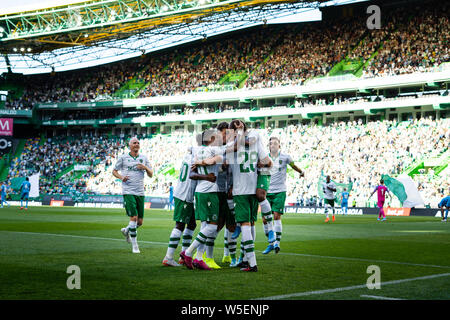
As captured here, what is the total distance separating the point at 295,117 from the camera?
183 ft

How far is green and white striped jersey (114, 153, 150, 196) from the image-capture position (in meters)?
13.2

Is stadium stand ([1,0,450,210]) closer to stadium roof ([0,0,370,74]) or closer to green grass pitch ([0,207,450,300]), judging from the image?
stadium roof ([0,0,370,74])

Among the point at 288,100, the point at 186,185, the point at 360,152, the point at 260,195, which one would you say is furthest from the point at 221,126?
the point at 288,100

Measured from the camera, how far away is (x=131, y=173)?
13.3 m

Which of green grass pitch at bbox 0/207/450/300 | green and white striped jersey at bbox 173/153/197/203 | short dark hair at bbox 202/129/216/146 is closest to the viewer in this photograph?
green grass pitch at bbox 0/207/450/300

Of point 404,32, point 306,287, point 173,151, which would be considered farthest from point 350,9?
point 306,287

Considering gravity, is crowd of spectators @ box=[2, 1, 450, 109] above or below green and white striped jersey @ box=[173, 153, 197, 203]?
above

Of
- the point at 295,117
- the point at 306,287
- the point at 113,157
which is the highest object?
the point at 295,117

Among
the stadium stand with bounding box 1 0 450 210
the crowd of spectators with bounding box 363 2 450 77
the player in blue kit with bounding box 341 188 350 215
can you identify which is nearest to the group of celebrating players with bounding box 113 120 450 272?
the player in blue kit with bounding box 341 188 350 215

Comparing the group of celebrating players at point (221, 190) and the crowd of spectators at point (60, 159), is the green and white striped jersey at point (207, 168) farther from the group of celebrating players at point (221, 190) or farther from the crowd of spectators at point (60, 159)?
the crowd of spectators at point (60, 159)

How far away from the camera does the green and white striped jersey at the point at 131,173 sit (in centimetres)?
1320

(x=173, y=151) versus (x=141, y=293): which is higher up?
(x=173, y=151)
